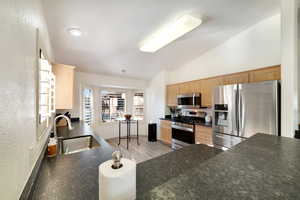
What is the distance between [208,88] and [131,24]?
7.83 feet

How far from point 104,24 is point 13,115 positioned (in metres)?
1.82

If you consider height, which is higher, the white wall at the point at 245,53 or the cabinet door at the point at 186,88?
the white wall at the point at 245,53

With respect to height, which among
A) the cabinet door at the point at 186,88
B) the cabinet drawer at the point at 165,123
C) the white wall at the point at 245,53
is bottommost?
the cabinet drawer at the point at 165,123

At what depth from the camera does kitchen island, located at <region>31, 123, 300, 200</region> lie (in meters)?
0.40

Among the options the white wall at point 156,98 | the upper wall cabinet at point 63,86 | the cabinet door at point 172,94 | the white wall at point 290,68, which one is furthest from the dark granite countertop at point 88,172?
the white wall at point 156,98

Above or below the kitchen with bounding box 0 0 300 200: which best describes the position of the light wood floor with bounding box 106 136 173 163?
below

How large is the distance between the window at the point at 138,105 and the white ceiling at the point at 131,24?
6.90 feet

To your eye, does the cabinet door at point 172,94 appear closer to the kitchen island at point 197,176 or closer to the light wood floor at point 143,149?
the light wood floor at point 143,149

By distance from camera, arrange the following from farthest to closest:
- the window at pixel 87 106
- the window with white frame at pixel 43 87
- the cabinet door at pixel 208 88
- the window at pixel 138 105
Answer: the window at pixel 138 105 < the window at pixel 87 106 < the cabinet door at pixel 208 88 < the window with white frame at pixel 43 87

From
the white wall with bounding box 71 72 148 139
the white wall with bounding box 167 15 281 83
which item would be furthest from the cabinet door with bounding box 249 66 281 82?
the white wall with bounding box 71 72 148 139

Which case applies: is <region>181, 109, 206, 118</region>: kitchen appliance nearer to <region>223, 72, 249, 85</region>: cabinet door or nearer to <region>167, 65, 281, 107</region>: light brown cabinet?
<region>167, 65, 281, 107</region>: light brown cabinet

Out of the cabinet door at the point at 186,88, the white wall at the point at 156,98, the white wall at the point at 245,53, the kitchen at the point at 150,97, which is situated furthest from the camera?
the white wall at the point at 156,98

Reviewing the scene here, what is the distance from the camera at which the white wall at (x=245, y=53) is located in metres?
2.35

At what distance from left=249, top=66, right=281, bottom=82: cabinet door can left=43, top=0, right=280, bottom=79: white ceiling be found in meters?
0.95
